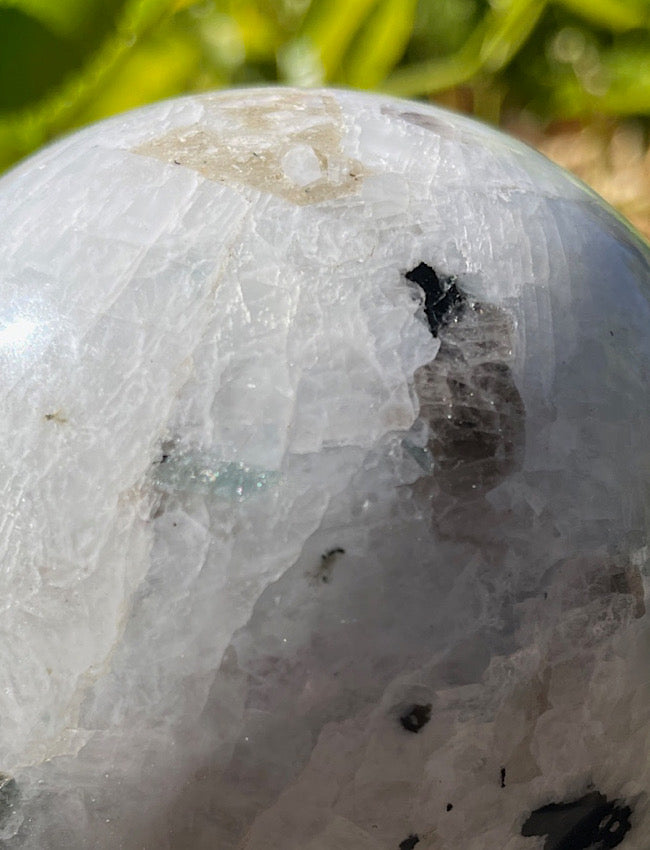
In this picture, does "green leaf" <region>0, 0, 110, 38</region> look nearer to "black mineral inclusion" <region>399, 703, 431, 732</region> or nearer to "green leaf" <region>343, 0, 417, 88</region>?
"green leaf" <region>343, 0, 417, 88</region>

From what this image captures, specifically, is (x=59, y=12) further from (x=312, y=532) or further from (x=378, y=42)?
(x=312, y=532)

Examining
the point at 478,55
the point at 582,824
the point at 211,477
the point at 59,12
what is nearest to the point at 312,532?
the point at 211,477

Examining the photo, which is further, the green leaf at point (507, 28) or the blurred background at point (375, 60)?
the green leaf at point (507, 28)

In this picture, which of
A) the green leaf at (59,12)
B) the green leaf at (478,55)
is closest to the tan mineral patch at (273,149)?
the green leaf at (59,12)

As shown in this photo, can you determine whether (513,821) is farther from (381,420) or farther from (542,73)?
(542,73)

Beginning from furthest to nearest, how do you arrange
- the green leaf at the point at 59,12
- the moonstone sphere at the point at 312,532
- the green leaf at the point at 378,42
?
the green leaf at the point at 378,42
the green leaf at the point at 59,12
the moonstone sphere at the point at 312,532

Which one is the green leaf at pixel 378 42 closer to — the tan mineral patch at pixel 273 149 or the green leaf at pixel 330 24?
the green leaf at pixel 330 24

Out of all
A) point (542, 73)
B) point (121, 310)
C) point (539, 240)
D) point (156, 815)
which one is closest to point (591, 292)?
point (539, 240)
